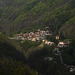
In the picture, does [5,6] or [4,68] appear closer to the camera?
[4,68]

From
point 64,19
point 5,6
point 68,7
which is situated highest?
point 5,6

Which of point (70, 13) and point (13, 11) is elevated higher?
point (13, 11)

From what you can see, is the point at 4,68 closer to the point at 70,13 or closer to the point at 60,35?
the point at 60,35

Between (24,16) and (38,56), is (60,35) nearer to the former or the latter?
(38,56)

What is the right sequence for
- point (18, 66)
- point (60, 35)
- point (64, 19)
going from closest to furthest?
1. point (18, 66)
2. point (60, 35)
3. point (64, 19)

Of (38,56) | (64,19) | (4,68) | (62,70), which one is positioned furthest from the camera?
(64,19)

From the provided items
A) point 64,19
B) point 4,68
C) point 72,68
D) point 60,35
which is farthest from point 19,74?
point 64,19
